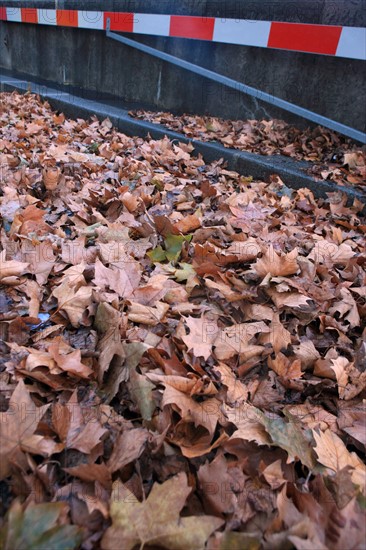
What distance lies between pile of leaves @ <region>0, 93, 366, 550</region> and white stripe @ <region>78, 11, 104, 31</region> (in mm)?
3621

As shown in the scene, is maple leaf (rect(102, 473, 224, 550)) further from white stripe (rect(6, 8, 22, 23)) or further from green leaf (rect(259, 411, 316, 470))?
white stripe (rect(6, 8, 22, 23))

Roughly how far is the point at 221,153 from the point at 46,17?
3.92 meters

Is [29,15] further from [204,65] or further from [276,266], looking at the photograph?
[276,266]

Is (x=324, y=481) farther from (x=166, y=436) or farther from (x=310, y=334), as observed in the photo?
(x=310, y=334)

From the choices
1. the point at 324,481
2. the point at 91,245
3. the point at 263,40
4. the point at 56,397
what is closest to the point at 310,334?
the point at 324,481

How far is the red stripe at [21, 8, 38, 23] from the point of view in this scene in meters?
5.50

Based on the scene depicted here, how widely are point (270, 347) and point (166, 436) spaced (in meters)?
0.50

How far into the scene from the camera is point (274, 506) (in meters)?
0.88

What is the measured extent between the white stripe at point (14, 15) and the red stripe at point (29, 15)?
0.33ft

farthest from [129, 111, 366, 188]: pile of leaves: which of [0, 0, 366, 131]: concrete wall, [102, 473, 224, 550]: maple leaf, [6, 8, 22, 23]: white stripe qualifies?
[6, 8, 22, 23]: white stripe

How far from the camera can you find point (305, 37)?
3117 mm

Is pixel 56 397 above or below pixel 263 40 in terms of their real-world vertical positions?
below

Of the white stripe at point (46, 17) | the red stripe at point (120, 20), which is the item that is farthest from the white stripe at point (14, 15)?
the red stripe at point (120, 20)

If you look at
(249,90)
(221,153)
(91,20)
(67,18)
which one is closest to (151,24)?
(91,20)
